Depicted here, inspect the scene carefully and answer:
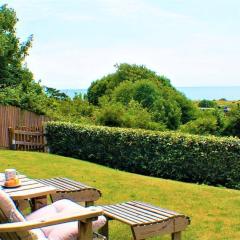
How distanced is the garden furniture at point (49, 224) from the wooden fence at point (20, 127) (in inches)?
558

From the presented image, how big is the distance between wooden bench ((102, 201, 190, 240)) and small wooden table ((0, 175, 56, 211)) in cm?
78

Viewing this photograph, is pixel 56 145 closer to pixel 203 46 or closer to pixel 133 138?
pixel 133 138

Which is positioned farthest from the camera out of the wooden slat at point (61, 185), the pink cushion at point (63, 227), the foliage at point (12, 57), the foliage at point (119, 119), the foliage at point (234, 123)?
the foliage at point (12, 57)

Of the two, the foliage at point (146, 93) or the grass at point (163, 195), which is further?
the foliage at point (146, 93)

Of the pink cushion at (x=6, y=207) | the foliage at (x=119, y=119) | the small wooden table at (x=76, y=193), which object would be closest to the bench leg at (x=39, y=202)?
the small wooden table at (x=76, y=193)

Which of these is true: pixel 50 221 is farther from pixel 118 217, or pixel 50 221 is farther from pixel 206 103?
pixel 206 103

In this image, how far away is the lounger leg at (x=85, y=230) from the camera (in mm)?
4414

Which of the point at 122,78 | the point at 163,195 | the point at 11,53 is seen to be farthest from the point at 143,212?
the point at 122,78

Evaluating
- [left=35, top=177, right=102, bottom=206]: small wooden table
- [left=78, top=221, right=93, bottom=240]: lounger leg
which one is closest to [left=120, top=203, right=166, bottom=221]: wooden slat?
[left=35, top=177, right=102, bottom=206]: small wooden table

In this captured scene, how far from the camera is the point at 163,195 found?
970 centimetres

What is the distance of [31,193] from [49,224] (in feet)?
4.29

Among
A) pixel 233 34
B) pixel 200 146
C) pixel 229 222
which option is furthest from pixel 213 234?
pixel 233 34

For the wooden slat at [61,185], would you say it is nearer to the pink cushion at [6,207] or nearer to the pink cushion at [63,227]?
the pink cushion at [63,227]

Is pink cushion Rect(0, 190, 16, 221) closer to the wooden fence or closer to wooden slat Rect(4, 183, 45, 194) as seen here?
wooden slat Rect(4, 183, 45, 194)
